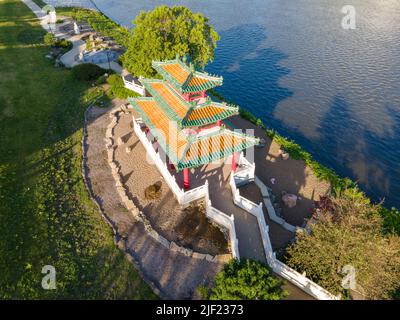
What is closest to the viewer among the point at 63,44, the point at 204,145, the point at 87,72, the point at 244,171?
the point at 204,145

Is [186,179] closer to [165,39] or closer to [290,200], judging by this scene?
[290,200]

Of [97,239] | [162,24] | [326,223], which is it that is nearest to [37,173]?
[97,239]

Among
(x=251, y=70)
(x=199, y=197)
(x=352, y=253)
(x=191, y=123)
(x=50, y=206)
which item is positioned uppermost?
(x=191, y=123)

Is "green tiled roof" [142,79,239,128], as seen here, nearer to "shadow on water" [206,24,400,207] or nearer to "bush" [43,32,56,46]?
"shadow on water" [206,24,400,207]

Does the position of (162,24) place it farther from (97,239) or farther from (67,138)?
(97,239)

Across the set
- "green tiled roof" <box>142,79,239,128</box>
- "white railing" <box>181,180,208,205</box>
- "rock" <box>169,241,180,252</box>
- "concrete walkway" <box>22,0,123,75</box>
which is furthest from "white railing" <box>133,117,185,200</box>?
"concrete walkway" <box>22,0,123,75</box>

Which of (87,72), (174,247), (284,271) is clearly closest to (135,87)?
(87,72)
